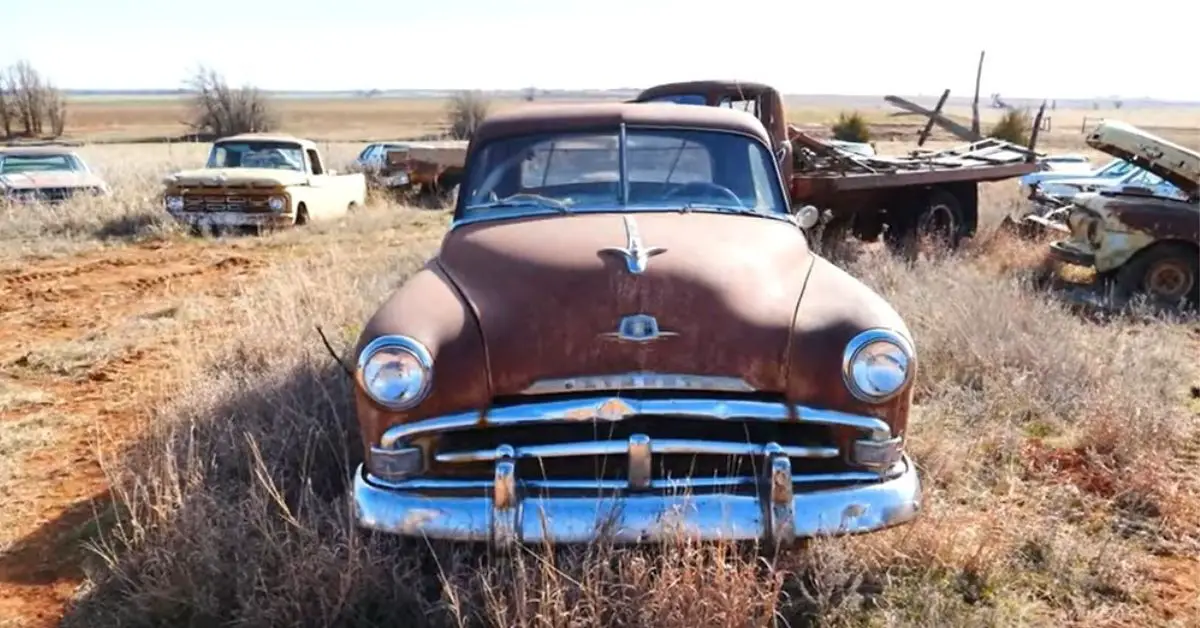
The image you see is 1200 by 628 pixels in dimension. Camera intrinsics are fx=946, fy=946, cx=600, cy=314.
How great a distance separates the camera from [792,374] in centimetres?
323

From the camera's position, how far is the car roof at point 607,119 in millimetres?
4523

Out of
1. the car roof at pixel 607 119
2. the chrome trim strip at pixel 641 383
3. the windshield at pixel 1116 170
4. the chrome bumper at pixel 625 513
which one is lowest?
the chrome bumper at pixel 625 513

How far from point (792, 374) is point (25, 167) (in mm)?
16003

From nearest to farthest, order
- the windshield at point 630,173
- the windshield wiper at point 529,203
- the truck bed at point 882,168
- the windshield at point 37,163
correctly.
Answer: the windshield wiper at point 529,203
the windshield at point 630,173
the truck bed at point 882,168
the windshield at point 37,163

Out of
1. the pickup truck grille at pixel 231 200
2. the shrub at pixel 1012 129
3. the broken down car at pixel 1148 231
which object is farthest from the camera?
the shrub at pixel 1012 129

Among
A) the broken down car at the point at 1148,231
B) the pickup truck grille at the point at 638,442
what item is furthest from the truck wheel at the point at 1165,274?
the pickup truck grille at the point at 638,442

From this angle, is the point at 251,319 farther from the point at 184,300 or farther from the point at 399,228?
the point at 399,228

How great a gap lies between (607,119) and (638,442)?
1.97m

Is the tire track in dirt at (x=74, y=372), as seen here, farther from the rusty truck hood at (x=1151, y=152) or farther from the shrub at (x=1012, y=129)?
the shrub at (x=1012, y=129)

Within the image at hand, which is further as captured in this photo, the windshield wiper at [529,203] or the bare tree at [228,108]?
the bare tree at [228,108]

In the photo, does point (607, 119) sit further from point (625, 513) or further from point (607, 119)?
point (625, 513)

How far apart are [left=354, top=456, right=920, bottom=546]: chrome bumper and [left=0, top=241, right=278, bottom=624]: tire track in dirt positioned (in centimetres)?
142

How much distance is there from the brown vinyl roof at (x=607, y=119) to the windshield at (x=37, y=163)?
1372 centimetres

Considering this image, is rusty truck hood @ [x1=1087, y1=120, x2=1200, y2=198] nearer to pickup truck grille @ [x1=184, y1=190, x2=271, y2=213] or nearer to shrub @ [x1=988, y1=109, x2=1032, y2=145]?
pickup truck grille @ [x1=184, y1=190, x2=271, y2=213]
